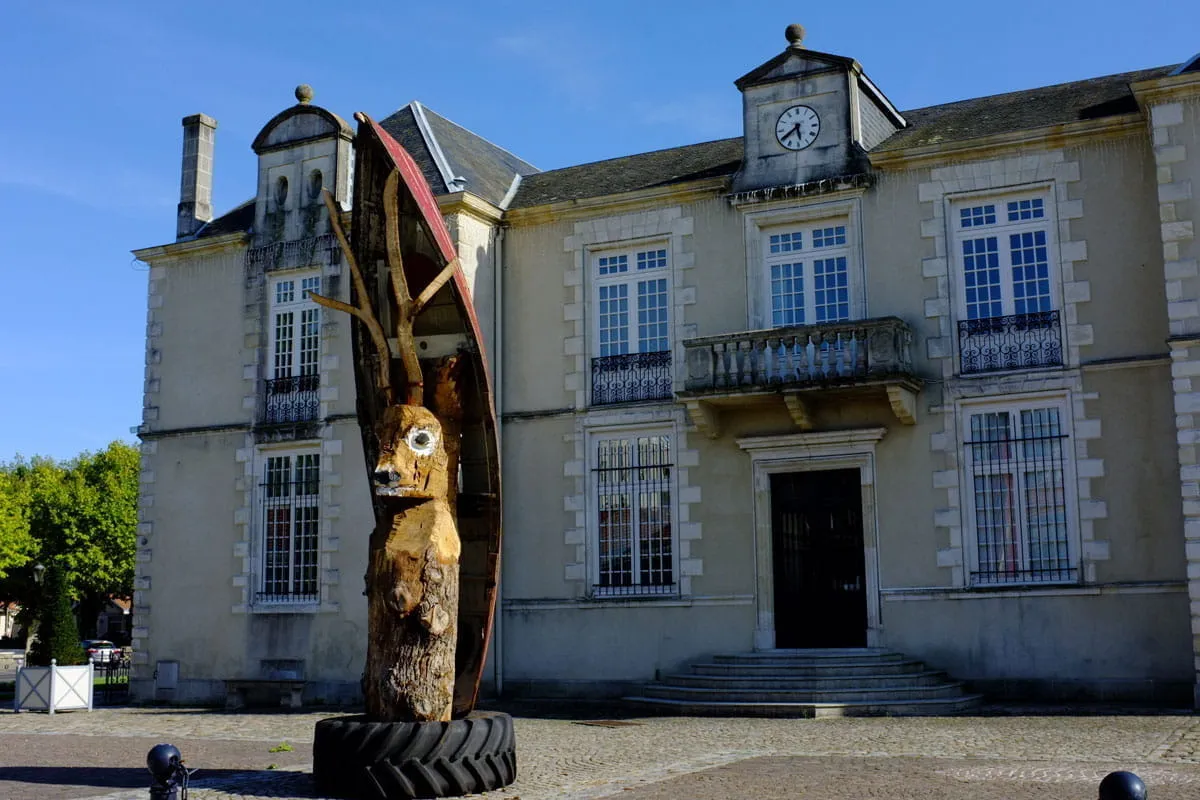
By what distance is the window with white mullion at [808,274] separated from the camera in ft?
60.7

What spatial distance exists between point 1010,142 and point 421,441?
11082 millimetres

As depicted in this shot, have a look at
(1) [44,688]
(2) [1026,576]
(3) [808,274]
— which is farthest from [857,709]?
(1) [44,688]

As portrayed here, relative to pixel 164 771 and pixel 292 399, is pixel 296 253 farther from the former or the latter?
pixel 164 771

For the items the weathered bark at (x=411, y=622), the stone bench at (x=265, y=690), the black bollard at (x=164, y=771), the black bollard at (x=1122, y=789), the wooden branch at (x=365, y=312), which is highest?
the wooden branch at (x=365, y=312)

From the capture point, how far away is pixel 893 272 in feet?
59.1

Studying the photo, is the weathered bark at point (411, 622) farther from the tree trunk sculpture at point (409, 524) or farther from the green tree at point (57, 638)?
the green tree at point (57, 638)

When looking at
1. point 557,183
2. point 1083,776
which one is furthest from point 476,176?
point 1083,776

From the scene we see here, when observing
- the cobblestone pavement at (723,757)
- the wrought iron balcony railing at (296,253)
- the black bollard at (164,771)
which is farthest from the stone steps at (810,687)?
the black bollard at (164,771)

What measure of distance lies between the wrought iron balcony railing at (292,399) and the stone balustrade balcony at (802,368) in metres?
6.63

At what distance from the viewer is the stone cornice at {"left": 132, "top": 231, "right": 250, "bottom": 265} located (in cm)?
2208

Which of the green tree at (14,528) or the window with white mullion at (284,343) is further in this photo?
the green tree at (14,528)

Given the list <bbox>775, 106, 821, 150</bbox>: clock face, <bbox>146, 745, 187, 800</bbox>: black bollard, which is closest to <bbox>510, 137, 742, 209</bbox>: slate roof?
<bbox>775, 106, 821, 150</bbox>: clock face

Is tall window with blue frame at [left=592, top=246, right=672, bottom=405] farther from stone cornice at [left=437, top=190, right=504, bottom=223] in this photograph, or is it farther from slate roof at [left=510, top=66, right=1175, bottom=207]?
stone cornice at [left=437, top=190, right=504, bottom=223]

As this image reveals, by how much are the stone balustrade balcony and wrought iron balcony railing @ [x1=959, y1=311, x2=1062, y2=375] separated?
82 cm
